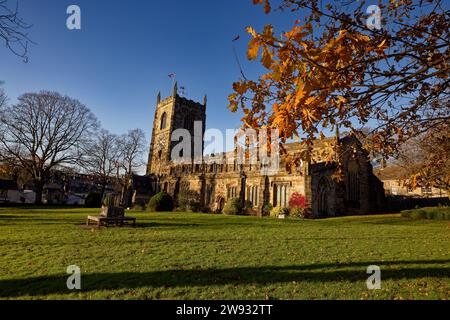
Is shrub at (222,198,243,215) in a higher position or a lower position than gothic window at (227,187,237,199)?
lower

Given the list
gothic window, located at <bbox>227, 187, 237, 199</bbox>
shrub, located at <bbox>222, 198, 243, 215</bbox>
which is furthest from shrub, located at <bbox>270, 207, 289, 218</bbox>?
gothic window, located at <bbox>227, 187, 237, 199</bbox>

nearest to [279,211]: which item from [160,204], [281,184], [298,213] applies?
[298,213]

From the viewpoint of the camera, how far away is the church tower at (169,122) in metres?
55.2

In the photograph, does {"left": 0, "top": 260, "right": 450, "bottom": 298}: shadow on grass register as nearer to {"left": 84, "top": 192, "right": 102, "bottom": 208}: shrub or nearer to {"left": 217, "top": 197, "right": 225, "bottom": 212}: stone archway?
{"left": 217, "top": 197, "right": 225, "bottom": 212}: stone archway

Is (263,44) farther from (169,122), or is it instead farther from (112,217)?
(169,122)

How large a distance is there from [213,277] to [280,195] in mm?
23658

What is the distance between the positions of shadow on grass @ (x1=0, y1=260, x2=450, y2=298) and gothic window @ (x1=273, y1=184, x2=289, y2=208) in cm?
2128

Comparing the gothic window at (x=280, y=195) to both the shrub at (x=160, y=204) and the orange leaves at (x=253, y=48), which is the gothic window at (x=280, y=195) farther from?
the orange leaves at (x=253, y=48)

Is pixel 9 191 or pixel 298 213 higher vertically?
pixel 9 191

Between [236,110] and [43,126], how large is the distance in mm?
41888

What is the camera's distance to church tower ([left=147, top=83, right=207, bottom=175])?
5522 cm

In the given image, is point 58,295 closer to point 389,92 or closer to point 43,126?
point 389,92

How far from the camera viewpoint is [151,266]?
6.77 meters

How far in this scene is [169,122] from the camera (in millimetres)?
56219
